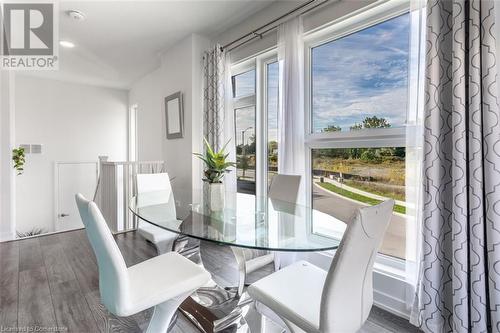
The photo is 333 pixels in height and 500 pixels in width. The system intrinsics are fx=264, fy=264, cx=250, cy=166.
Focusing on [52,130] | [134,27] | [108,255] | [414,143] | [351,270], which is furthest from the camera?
[52,130]

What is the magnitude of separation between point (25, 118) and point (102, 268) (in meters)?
5.77

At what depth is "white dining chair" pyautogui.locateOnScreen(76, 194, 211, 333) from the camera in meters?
1.06

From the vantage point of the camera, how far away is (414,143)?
1729 millimetres

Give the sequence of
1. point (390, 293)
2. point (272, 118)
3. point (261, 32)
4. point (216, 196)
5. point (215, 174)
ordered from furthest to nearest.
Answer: point (272, 118) → point (261, 32) → point (216, 196) → point (215, 174) → point (390, 293)

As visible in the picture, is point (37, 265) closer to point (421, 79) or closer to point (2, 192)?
point (2, 192)

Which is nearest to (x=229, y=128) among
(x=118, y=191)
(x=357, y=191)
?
(x=357, y=191)

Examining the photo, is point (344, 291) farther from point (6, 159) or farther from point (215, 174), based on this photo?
point (6, 159)

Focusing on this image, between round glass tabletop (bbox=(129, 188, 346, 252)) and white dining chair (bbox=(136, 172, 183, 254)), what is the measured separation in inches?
0.9

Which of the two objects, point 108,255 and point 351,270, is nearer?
point 351,270

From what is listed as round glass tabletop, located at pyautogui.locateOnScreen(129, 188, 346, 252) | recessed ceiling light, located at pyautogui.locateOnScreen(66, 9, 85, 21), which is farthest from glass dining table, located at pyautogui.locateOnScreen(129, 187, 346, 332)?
recessed ceiling light, located at pyautogui.locateOnScreen(66, 9, 85, 21)

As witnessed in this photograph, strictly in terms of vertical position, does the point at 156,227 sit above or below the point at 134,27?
below

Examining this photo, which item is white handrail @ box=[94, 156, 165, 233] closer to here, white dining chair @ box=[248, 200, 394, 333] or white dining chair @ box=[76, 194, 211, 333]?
white dining chair @ box=[76, 194, 211, 333]

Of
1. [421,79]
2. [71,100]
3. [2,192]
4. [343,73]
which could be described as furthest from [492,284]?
[71,100]

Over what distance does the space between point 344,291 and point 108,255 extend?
92 centimetres
